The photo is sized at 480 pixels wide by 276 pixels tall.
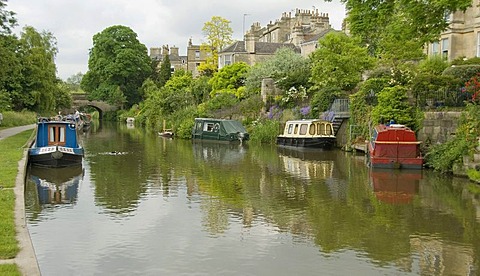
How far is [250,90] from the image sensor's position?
4247cm

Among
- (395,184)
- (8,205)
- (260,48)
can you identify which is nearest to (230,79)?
(260,48)

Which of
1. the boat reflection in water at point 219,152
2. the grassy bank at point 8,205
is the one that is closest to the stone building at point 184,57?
the boat reflection in water at point 219,152

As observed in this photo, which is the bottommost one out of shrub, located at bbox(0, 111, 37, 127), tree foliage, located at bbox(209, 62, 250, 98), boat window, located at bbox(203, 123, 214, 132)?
boat window, located at bbox(203, 123, 214, 132)

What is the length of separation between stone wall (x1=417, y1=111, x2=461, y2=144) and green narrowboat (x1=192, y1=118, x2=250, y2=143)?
619 inches

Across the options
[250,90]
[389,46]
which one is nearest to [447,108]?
[389,46]

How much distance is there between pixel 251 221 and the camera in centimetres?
1178

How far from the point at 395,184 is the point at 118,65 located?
6085cm

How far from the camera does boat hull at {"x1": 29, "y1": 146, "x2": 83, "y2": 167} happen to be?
20.2m

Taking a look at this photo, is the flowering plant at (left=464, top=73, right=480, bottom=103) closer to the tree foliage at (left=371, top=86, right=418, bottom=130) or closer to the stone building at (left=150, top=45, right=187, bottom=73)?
the tree foliage at (left=371, top=86, right=418, bottom=130)

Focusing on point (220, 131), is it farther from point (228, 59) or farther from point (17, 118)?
point (228, 59)

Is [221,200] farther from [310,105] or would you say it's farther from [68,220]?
[310,105]

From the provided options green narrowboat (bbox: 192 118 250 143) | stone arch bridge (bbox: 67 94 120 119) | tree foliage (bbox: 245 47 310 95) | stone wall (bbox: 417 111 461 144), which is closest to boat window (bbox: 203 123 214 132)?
green narrowboat (bbox: 192 118 250 143)

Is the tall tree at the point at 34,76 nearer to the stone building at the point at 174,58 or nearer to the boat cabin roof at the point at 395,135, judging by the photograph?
the boat cabin roof at the point at 395,135

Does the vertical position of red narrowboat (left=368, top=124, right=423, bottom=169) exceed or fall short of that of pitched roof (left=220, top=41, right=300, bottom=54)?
it falls short
